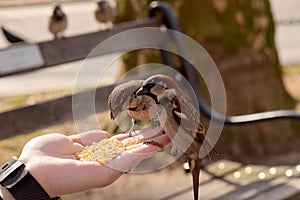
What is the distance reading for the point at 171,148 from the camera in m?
1.38

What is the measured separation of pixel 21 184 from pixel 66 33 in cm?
650

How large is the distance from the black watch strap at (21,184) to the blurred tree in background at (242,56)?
2.87m

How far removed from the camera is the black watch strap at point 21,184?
1430 mm

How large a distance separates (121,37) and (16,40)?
115 inches

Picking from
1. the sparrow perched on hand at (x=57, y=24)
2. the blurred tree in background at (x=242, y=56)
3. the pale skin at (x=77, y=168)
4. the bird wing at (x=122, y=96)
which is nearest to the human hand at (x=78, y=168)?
the pale skin at (x=77, y=168)

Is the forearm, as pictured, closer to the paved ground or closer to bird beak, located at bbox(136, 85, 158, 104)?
bird beak, located at bbox(136, 85, 158, 104)

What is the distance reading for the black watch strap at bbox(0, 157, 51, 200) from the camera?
1.43 metres

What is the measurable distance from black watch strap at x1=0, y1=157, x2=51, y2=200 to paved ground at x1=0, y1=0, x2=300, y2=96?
2.75m

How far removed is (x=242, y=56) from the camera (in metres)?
4.41

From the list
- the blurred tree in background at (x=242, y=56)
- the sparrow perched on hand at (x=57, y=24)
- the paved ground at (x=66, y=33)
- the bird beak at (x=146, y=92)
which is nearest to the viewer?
the bird beak at (x=146, y=92)

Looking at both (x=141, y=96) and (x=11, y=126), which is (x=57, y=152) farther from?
(x=11, y=126)

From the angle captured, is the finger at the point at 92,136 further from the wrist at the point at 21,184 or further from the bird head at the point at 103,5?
the bird head at the point at 103,5

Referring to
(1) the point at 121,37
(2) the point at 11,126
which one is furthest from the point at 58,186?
(1) the point at 121,37

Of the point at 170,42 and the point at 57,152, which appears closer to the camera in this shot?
the point at 57,152
